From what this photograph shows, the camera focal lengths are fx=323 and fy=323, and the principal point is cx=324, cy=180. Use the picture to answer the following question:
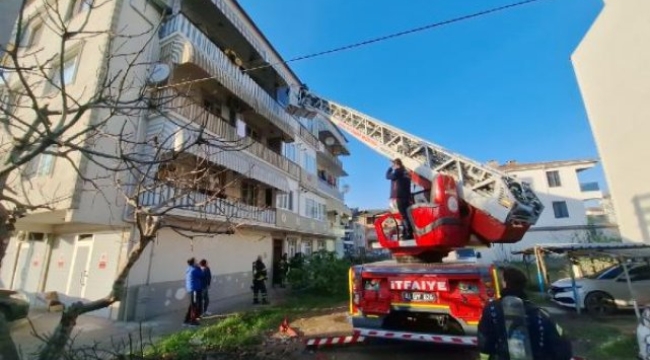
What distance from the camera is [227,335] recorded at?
7234mm

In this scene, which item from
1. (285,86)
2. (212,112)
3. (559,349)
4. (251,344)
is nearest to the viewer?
(559,349)

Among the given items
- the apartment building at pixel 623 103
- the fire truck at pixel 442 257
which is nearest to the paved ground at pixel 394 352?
the fire truck at pixel 442 257

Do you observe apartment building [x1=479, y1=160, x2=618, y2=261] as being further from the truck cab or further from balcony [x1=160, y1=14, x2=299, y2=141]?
the truck cab

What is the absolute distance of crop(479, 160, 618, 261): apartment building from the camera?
31797mm

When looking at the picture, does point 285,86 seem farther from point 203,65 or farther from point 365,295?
point 365,295

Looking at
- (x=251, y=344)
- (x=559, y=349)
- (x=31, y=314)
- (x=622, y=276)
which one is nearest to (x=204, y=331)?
(x=251, y=344)

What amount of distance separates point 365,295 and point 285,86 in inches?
641

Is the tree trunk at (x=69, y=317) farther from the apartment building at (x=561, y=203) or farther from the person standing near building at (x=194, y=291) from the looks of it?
the apartment building at (x=561, y=203)

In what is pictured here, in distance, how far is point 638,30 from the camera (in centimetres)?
1031

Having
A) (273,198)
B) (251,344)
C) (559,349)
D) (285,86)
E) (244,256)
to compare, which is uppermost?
(285,86)

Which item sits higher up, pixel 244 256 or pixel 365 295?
pixel 244 256

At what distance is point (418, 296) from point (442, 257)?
5.00 ft

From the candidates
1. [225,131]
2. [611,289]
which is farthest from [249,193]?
[611,289]

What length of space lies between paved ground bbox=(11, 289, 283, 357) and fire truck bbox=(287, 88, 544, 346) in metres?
4.80
